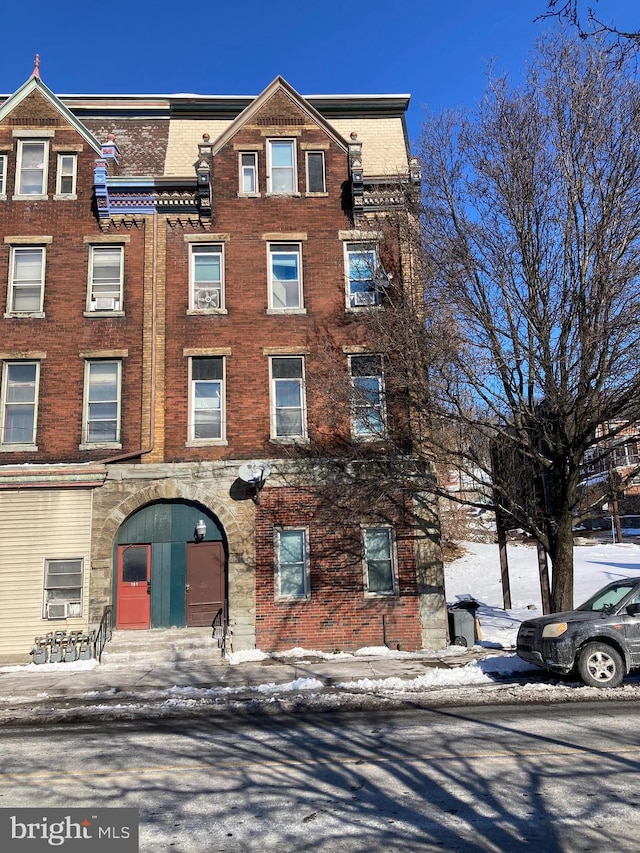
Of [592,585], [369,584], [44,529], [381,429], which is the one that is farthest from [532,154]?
[592,585]

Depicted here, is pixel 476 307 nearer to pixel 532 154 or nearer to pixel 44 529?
pixel 532 154

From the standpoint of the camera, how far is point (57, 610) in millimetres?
15711

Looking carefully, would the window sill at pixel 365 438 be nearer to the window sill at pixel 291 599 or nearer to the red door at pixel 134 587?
the window sill at pixel 291 599

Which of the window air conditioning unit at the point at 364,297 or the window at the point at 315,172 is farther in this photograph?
the window at the point at 315,172

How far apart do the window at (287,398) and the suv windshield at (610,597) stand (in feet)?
26.2

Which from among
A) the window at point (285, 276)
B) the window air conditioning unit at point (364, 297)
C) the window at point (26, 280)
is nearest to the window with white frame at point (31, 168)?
the window at point (26, 280)

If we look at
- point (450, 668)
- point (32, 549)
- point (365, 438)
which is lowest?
point (450, 668)

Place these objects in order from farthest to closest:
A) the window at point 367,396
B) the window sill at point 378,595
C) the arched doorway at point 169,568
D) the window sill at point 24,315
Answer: the window sill at point 24,315, the arched doorway at point 169,568, the window sill at point 378,595, the window at point 367,396

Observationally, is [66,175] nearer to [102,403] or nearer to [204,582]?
[102,403]

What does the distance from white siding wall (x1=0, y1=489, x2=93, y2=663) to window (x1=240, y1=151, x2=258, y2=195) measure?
9.36 meters

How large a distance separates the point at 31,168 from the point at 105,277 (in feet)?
12.7

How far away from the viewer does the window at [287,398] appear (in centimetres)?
1700

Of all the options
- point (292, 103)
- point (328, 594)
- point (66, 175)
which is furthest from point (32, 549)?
point (292, 103)

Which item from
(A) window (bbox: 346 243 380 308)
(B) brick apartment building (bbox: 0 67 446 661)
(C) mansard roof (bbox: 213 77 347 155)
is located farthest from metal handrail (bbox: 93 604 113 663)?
(C) mansard roof (bbox: 213 77 347 155)
